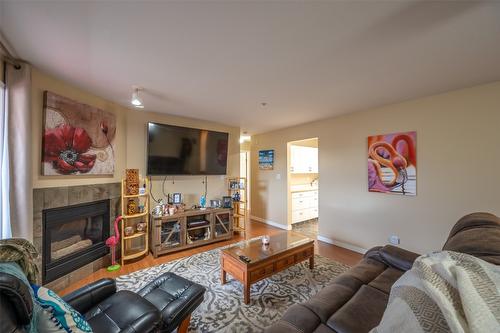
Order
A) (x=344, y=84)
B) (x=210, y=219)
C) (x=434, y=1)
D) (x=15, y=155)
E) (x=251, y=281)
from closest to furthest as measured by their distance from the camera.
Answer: (x=434, y=1)
(x=15, y=155)
(x=251, y=281)
(x=344, y=84)
(x=210, y=219)

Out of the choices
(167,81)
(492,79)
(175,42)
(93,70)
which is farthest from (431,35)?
(93,70)

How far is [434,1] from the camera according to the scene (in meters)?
1.17

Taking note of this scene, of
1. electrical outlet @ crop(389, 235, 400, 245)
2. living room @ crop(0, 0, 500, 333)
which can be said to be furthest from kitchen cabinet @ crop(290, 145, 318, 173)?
electrical outlet @ crop(389, 235, 400, 245)

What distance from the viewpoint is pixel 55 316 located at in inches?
32.4

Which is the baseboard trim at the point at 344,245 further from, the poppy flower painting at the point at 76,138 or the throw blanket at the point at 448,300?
the poppy flower painting at the point at 76,138

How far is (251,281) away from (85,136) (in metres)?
2.58

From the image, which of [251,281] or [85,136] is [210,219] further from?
[85,136]

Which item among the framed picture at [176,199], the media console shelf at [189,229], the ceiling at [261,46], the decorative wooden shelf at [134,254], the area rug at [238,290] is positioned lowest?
the area rug at [238,290]

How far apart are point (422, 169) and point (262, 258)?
241 cm

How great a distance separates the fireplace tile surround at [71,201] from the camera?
A: 2.04 meters

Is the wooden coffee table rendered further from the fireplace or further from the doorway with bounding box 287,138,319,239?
the doorway with bounding box 287,138,319,239

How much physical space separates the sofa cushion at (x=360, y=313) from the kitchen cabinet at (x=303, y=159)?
353 cm

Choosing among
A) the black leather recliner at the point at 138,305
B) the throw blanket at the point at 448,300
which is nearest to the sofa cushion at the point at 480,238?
the throw blanket at the point at 448,300

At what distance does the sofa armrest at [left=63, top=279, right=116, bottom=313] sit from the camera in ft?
4.27
